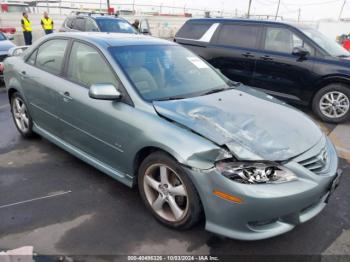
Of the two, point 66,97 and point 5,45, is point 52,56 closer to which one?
point 66,97

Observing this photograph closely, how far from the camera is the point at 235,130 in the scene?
8.70 ft

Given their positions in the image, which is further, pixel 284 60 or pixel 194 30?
pixel 194 30

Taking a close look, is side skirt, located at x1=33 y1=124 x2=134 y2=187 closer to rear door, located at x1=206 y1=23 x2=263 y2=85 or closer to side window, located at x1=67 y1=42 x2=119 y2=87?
side window, located at x1=67 y1=42 x2=119 y2=87

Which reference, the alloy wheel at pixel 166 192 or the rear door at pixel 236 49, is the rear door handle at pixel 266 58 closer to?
the rear door at pixel 236 49

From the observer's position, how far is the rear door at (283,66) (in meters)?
6.09

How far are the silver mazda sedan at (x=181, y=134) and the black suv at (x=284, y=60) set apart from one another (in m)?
2.88

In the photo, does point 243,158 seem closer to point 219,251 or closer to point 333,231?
point 219,251

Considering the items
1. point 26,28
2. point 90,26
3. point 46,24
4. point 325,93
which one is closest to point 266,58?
point 325,93

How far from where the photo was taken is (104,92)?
9.57 feet

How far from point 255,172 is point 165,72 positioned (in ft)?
5.06

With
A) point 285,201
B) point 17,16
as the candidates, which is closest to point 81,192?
point 285,201

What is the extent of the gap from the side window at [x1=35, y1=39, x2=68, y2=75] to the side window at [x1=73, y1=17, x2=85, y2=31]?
742cm

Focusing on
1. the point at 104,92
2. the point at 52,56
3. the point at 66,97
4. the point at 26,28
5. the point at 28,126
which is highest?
the point at 52,56

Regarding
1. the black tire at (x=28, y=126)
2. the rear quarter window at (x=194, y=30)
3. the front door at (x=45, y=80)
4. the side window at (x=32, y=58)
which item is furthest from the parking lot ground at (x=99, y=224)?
the rear quarter window at (x=194, y=30)
